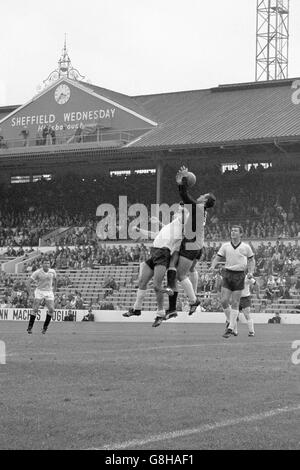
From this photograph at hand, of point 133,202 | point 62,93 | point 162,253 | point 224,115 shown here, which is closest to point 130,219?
point 133,202

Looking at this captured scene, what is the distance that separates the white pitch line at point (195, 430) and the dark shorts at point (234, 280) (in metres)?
9.94

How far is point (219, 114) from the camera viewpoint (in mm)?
51562

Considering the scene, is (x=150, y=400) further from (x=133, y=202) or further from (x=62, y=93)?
(x=62, y=93)

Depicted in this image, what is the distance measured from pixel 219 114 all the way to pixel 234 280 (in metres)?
32.8

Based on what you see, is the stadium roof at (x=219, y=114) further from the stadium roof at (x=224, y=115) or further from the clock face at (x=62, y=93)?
the clock face at (x=62, y=93)

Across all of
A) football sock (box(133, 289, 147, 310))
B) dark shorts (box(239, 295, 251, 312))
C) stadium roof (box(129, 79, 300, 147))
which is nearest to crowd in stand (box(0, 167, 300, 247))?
stadium roof (box(129, 79, 300, 147))

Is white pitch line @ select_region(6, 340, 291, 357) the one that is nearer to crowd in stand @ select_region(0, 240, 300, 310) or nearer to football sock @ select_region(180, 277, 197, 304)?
football sock @ select_region(180, 277, 197, 304)

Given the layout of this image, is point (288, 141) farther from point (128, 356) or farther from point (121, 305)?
point (128, 356)

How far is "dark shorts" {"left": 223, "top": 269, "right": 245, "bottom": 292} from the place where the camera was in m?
19.7

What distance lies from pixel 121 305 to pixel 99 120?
51.3 ft

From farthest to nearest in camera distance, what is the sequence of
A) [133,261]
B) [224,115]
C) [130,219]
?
[224,115]
[130,219]
[133,261]

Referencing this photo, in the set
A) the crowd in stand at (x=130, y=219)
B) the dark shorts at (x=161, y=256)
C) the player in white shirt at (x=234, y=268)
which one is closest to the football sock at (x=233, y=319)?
the player in white shirt at (x=234, y=268)

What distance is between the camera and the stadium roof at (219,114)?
46.0m

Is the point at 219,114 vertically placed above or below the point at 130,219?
above
